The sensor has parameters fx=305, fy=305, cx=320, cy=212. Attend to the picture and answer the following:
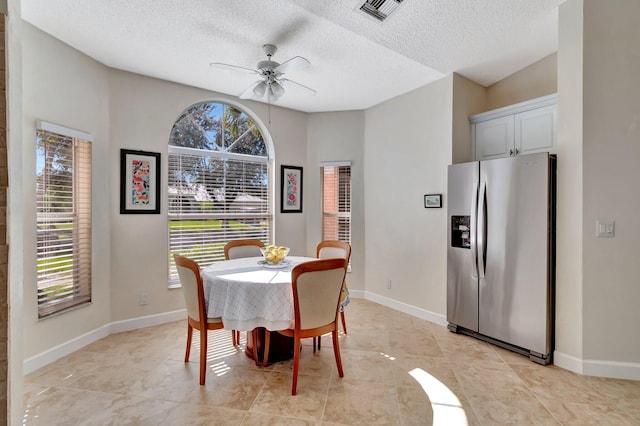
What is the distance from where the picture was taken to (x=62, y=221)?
2.73 metres

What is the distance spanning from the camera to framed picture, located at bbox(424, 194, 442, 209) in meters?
3.46

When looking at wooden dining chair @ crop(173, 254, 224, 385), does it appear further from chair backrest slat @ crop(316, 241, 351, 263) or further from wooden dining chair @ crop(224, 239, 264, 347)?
chair backrest slat @ crop(316, 241, 351, 263)

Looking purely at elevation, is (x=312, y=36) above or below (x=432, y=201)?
above

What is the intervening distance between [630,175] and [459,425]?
2.18 m

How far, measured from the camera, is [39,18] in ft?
7.64

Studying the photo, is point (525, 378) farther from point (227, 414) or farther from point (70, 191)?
point (70, 191)

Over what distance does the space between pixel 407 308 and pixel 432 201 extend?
4.53 ft

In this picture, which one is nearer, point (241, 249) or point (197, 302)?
point (197, 302)

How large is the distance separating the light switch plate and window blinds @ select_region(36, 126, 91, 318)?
4.44 metres

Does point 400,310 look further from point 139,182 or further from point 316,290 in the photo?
point 139,182

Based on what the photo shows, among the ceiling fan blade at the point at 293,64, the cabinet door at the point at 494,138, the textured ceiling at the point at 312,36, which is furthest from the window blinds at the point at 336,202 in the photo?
the ceiling fan blade at the point at 293,64

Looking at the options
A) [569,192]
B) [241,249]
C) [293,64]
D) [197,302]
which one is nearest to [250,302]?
[197,302]

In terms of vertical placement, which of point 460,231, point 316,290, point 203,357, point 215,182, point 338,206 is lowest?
point 203,357

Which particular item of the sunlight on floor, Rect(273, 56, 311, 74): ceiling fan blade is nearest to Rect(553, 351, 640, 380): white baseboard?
the sunlight on floor
